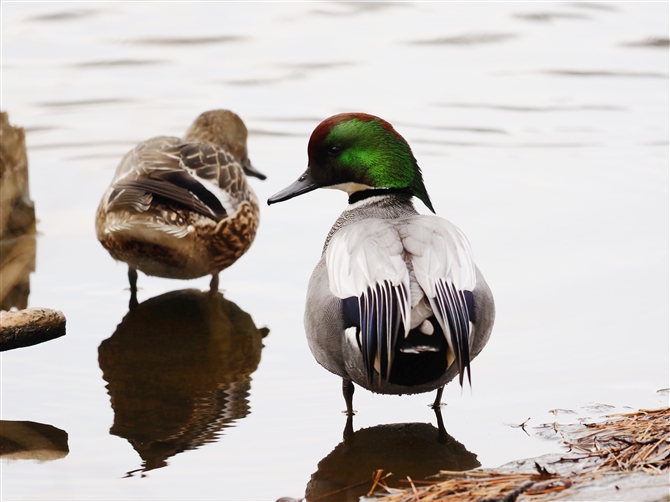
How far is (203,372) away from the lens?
15.7ft

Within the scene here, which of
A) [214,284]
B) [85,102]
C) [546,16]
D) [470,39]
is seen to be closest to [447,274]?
[214,284]

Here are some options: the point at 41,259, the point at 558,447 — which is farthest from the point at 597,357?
the point at 41,259

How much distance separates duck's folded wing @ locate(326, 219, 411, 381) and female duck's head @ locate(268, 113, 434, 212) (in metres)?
0.59

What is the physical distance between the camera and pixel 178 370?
4.80 metres

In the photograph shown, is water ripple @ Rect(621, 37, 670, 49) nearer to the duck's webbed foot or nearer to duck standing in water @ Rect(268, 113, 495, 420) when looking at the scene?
duck standing in water @ Rect(268, 113, 495, 420)

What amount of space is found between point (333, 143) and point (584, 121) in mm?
4433

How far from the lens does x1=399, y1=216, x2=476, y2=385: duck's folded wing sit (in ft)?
11.5

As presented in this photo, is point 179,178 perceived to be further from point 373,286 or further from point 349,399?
point 373,286

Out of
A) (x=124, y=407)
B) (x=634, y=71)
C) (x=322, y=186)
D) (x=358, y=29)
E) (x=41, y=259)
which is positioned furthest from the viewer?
(x=358, y=29)

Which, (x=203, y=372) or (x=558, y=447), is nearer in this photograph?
(x=558, y=447)

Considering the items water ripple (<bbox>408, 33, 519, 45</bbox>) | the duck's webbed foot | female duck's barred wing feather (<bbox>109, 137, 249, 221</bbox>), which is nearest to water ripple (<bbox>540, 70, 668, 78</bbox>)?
water ripple (<bbox>408, 33, 519, 45</bbox>)

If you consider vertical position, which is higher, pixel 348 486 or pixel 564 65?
pixel 564 65

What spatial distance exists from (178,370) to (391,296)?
163 centimetres

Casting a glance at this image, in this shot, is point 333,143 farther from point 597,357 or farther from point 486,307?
point 597,357
